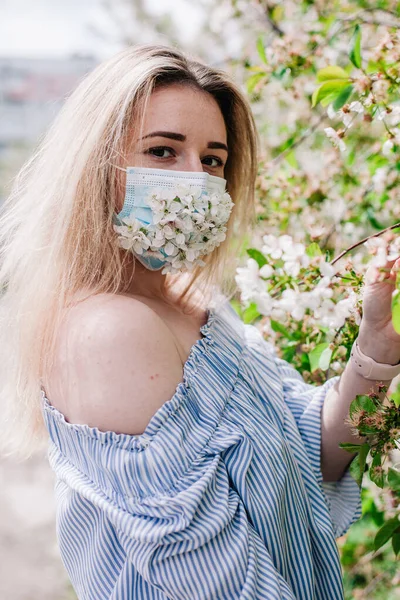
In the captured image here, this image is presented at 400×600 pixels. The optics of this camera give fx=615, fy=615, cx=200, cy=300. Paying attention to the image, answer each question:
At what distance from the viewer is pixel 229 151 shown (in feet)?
6.75

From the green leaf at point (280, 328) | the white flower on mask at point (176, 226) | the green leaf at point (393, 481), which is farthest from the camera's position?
the green leaf at point (280, 328)

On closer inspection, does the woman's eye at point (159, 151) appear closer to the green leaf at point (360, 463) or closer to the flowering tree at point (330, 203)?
the flowering tree at point (330, 203)

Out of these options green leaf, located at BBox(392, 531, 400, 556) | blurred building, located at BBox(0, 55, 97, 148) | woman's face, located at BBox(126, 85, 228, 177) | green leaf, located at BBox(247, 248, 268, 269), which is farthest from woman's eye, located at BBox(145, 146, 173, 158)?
A: blurred building, located at BBox(0, 55, 97, 148)

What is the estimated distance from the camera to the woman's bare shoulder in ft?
4.28

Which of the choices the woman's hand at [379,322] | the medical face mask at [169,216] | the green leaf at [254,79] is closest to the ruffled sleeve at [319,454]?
the woman's hand at [379,322]

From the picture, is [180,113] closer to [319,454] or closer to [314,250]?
[314,250]

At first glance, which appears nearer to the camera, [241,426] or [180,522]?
[180,522]

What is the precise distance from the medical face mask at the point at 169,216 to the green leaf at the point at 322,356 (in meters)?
0.39

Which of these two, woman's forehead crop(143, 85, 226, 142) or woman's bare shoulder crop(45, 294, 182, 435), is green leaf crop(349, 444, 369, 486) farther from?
woman's forehead crop(143, 85, 226, 142)

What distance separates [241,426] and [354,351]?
0.33 m

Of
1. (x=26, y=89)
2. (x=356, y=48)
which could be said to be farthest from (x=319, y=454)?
(x=26, y=89)

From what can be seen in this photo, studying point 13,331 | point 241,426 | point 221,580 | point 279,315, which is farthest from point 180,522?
point 13,331

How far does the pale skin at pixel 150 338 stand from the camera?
131cm

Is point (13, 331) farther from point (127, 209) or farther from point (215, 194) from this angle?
point (215, 194)
